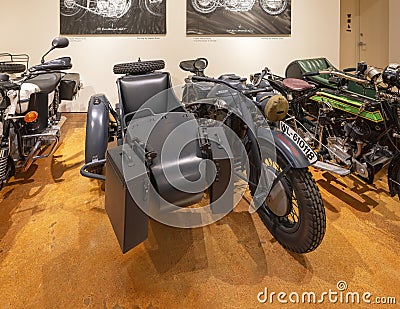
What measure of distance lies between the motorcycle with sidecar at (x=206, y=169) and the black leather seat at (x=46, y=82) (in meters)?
0.97

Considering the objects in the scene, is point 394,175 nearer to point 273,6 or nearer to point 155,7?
point 273,6

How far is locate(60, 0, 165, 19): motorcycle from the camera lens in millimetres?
5391

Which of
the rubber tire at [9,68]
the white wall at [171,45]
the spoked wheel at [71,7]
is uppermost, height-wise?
the spoked wheel at [71,7]

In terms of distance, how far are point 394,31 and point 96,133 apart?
16.6 ft

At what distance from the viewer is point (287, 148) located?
6.02 ft

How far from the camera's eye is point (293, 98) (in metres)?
3.29

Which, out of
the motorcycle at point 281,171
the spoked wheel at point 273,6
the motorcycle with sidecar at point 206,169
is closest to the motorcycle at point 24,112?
the motorcycle with sidecar at point 206,169

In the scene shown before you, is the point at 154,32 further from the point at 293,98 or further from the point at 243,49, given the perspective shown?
the point at 293,98

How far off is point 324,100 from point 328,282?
1.71 metres

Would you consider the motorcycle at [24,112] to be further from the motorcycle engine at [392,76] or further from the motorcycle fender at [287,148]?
the motorcycle engine at [392,76]

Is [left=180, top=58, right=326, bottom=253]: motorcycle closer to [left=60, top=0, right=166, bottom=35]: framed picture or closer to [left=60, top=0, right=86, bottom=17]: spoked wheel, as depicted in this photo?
[left=60, top=0, right=166, bottom=35]: framed picture

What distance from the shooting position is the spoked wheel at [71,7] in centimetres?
538

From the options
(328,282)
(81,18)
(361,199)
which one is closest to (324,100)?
(361,199)

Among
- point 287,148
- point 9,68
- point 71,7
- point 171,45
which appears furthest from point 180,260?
point 71,7
